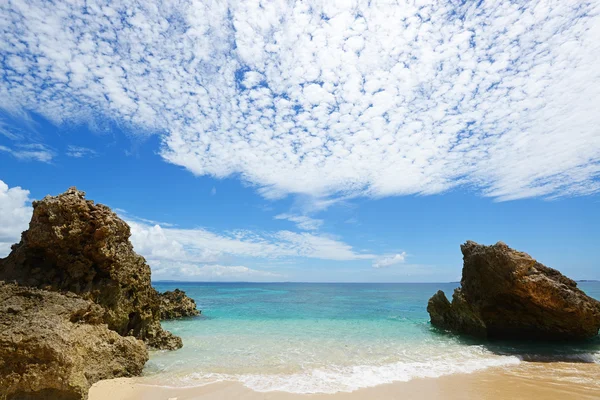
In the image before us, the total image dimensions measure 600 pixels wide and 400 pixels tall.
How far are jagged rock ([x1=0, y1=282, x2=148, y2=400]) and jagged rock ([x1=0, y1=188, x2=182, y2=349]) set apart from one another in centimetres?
95

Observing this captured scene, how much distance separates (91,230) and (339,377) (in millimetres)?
8084

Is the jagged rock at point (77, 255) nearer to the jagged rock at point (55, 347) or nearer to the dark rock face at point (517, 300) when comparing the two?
the jagged rock at point (55, 347)

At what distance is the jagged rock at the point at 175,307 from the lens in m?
22.4

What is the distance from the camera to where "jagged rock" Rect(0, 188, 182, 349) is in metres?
9.01

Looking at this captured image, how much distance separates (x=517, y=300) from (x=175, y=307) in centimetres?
2069

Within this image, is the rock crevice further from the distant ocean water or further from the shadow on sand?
the shadow on sand

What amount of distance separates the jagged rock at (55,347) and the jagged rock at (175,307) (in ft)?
48.9

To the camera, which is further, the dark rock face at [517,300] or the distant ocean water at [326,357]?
the dark rock face at [517,300]

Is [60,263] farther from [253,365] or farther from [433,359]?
[433,359]

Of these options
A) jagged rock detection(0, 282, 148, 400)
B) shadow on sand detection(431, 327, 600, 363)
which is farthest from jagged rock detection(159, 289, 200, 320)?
shadow on sand detection(431, 327, 600, 363)

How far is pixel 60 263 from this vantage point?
9.32 meters

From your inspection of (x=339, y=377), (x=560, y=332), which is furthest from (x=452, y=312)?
(x=339, y=377)

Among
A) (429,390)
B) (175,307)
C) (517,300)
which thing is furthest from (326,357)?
(175,307)

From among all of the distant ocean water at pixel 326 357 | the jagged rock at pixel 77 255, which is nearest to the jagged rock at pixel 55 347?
the jagged rock at pixel 77 255
